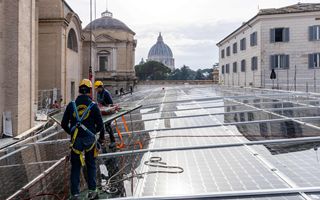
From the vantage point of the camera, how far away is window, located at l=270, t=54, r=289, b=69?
36969 mm

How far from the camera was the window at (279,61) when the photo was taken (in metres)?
37.0

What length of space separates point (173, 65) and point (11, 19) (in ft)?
454

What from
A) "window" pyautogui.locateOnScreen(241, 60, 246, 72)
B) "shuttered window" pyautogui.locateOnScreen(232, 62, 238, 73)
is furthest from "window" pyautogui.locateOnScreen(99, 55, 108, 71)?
"window" pyautogui.locateOnScreen(241, 60, 246, 72)

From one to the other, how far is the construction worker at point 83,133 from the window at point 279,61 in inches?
1319

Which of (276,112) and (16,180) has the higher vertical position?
(276,112)

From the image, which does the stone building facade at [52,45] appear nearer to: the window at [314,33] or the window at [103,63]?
the window at [314,33]

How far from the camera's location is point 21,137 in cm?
1662

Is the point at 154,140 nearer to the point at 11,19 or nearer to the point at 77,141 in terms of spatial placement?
the point at 77,141

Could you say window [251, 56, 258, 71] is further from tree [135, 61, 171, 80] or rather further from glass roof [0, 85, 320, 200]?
tree [135, 61, 171, 80]

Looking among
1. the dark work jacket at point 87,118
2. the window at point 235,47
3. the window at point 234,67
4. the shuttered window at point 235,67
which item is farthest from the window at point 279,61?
the dark work jacket at point 87,118

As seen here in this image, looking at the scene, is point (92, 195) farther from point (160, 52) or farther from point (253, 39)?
point (160, 52)

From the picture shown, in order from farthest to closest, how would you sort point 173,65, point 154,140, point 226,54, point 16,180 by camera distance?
point 173,65 → point 226,54 → point 154,140 → point 16,180

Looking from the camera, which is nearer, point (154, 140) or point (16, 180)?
point (16, 180)

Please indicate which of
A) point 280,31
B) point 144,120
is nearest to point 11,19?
point 144,120
